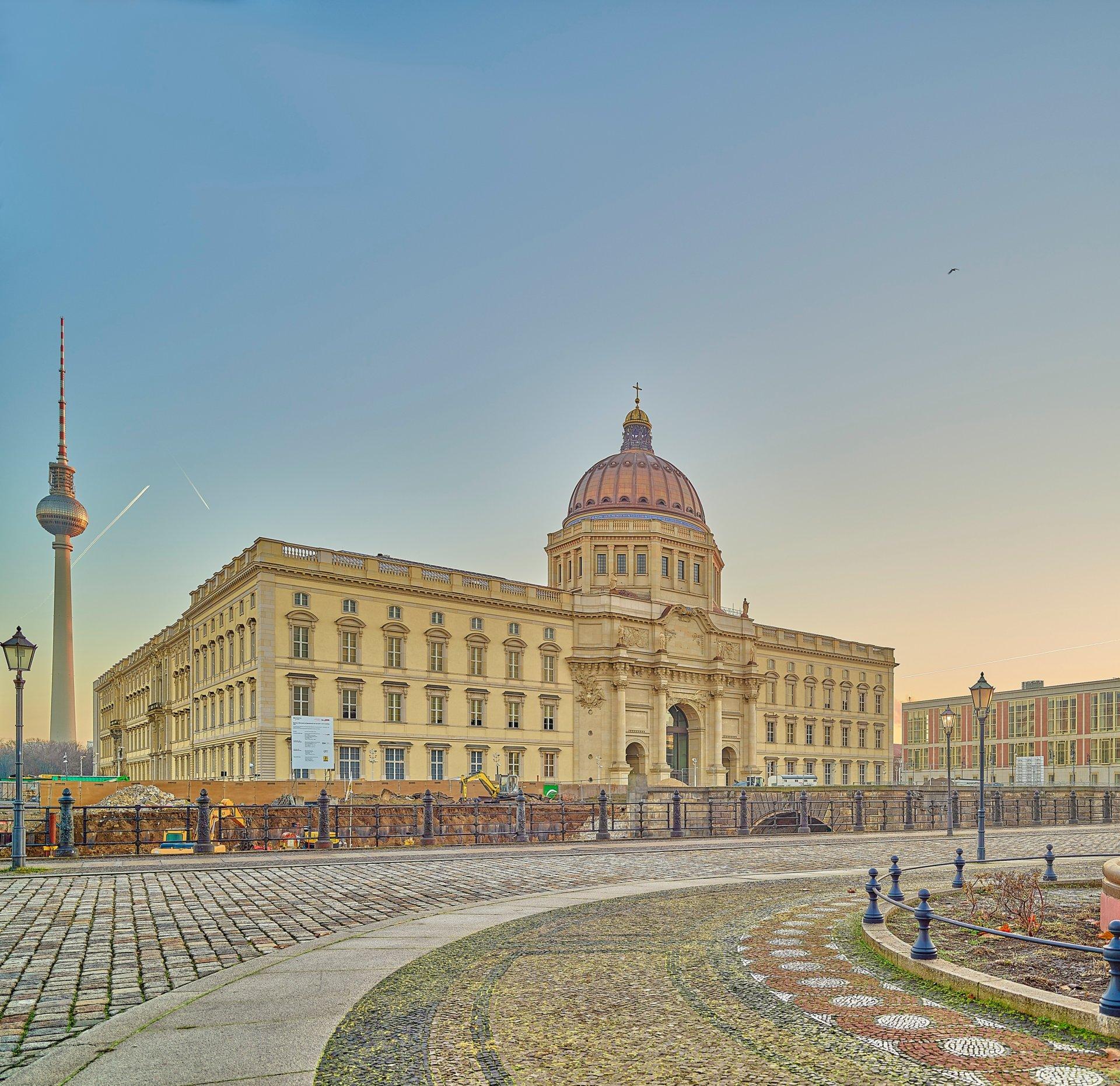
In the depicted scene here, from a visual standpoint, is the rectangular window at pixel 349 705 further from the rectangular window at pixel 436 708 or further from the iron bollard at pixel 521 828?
the iron bollard at pixel 521 828

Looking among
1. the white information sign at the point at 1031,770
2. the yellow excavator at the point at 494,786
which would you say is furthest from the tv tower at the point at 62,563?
the white information sign at the point at 1031,770

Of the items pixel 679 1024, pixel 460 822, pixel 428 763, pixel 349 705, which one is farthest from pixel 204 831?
pixel 428 763

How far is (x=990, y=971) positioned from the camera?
8.94 meters

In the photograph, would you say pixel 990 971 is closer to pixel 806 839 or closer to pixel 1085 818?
pixel 806 839

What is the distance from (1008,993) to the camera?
767 cm

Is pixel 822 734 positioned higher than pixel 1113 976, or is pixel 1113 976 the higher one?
pixel 1113 976

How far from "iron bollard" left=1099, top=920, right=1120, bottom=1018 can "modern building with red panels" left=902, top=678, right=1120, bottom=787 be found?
9393 cm

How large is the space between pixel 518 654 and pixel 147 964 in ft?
205

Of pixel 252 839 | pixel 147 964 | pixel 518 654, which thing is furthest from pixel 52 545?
pixel 147 964

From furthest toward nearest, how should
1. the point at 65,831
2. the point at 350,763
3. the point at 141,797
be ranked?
the point at 350,763
the point at 141,797
the point at 65,831

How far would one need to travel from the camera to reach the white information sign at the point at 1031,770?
77.4m

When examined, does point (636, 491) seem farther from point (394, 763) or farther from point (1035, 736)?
point (1035, 736)

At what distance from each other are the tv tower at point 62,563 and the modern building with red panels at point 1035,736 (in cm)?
9344

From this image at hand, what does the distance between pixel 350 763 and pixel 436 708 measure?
716 centimetres
